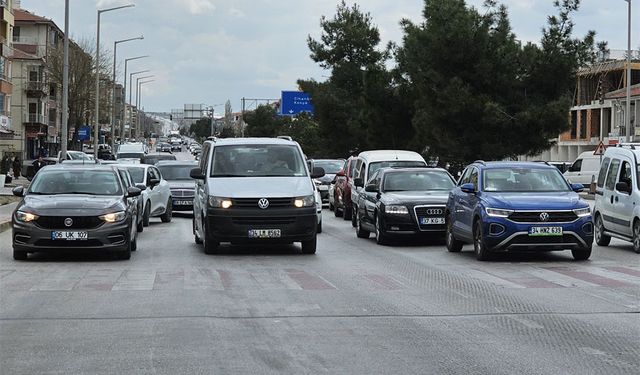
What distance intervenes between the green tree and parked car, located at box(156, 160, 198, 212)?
11.2 metres

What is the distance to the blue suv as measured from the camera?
16219 mm

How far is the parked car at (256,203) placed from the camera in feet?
56.7

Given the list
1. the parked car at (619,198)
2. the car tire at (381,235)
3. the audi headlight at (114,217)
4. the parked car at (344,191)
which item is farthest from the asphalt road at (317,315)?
the parked car at (344,191)

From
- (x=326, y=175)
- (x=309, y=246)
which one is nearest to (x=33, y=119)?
(x=326, y=175)

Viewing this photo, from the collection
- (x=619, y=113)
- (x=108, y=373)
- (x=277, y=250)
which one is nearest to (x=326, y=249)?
(x=277, y=250)

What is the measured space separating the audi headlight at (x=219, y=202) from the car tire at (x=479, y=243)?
418 cm

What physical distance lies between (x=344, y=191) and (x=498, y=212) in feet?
49.5

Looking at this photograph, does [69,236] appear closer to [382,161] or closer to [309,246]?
[309,246]

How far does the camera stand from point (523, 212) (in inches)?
639

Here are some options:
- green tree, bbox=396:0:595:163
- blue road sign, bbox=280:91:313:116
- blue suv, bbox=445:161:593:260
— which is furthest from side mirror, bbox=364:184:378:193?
blue road sign, bbox=280:91:313:116

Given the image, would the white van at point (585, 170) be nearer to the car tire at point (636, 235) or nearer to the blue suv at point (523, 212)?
the car tire at point (636, 235)

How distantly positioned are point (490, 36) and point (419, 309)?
1196 inches

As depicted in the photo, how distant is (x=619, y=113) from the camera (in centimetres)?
8044

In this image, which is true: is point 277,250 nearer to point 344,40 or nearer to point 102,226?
point 102,226
